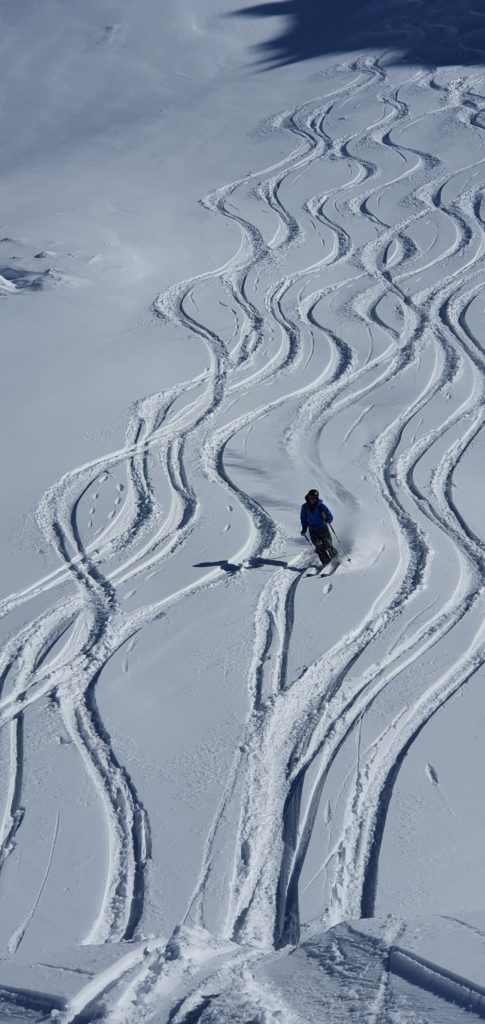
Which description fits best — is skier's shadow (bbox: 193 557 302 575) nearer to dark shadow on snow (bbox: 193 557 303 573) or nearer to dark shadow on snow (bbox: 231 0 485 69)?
dark shadow on snow (bbox: 193 557 303 573)

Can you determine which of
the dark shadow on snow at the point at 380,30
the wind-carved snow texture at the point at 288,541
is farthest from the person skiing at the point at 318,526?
the dark shadow on snow at the point at 380,30

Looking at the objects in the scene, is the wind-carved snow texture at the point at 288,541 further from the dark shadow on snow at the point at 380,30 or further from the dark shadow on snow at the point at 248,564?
the dark shadow on snow at the point at 380,30

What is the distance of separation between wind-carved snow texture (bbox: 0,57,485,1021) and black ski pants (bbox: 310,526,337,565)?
1.03ft

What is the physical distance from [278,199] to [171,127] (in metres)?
7.59

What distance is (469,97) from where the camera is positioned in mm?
28734

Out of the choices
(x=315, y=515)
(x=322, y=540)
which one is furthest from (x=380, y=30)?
(x=322, y=540)

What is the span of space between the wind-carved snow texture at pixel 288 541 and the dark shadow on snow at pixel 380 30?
942 centimetres

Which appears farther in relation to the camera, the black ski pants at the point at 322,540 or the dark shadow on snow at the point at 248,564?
the dark shadow on snow at the point at 248,564

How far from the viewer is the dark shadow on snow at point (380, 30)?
105 ft

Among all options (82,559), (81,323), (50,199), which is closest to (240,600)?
(82,559)

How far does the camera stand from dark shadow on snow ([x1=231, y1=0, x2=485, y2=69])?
3198 centimetres

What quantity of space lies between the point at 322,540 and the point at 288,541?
837mm

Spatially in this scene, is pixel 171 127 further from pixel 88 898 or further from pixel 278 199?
pixel 88 898

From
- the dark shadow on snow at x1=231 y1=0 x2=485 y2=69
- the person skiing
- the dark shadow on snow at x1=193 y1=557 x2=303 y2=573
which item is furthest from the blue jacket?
the dark shadow on snow at x1=231 y1=0 x2=485 y2=69
